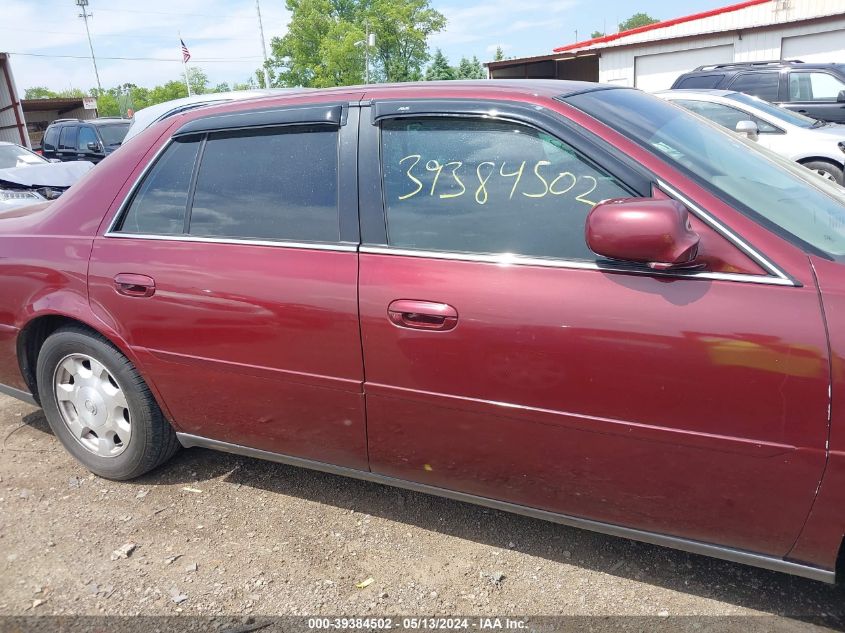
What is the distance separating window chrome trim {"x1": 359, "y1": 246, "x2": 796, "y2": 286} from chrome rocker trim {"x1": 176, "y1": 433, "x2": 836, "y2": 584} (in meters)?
0.85

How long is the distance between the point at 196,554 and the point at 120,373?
0.89m

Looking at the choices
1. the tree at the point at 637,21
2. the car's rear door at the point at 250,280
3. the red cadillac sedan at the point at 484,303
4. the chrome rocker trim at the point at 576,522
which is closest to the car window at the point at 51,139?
the red cadillac sedan at the point at 484,303

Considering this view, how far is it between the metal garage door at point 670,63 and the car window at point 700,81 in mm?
10963

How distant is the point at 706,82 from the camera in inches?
460

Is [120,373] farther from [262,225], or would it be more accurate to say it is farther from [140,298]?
[262,225]

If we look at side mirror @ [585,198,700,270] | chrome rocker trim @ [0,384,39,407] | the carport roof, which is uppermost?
the carport roof

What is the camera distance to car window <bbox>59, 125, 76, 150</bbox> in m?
15.2

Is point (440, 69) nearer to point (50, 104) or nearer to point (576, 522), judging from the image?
point (50, 104)

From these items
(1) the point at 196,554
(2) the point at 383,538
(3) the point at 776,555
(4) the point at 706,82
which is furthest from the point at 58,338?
(4) the point at 706,82

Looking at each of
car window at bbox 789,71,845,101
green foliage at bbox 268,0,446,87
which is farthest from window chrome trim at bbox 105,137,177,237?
green foliage at bbox 268,0,446,87

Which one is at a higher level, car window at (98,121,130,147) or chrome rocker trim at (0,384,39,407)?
car window at (98,121,130,147)

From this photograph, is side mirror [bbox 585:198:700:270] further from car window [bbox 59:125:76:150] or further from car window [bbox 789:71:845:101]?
car window [bbox 59:125:76:150]

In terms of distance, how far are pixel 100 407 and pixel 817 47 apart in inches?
872

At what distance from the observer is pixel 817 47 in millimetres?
19422
